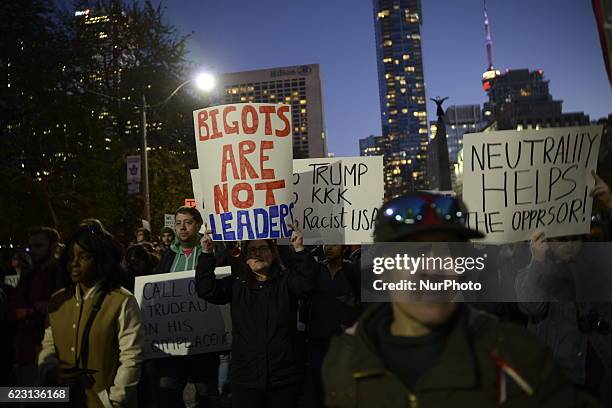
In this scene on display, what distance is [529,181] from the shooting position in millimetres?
4719

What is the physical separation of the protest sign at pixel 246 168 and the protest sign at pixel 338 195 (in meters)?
1.16

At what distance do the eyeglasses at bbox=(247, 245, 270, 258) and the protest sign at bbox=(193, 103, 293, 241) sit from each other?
1.01ft

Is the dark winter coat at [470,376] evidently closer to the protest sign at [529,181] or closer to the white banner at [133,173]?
the protest sign at [529,181]

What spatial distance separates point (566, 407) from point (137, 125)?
25.0m

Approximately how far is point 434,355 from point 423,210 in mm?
473

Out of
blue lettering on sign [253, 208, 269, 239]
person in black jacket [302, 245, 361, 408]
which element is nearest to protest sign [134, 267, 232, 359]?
person in black jacket [302, 245, 361, 408]

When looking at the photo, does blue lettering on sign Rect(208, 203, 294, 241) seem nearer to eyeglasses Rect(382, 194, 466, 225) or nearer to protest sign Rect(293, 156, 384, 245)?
protest sign Rect(293, 156, 384, 245)

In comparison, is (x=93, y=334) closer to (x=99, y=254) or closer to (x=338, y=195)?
(x=99, y=254)

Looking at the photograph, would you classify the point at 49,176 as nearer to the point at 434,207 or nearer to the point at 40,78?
the point at 40,78

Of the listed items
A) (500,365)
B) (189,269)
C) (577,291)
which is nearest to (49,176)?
(189,269)

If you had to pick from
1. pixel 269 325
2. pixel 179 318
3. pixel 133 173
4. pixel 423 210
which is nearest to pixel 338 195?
pixel 179 318

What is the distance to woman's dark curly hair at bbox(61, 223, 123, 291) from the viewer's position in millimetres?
3770

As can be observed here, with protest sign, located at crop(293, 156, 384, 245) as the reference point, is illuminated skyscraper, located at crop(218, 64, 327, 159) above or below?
above

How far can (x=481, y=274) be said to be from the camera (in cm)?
402
